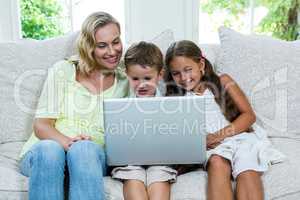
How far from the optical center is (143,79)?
1.57 m

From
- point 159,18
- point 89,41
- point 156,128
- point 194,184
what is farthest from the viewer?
point 159,18

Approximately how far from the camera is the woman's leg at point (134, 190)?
133 cm

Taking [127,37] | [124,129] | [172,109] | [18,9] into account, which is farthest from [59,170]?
[18,9]

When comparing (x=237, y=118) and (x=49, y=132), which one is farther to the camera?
(x=237, y=118)

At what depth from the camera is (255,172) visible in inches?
55.7

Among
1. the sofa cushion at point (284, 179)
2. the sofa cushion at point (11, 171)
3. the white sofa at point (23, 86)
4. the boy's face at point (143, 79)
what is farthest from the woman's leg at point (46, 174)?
the sofa cushion at point (284, 179)

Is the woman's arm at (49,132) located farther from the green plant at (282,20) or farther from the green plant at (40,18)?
the green plant at (282,20)

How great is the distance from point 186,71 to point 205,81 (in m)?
0.11

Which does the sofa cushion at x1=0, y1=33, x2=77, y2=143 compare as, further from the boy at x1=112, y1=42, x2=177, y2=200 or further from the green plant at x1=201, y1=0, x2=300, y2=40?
the green plant at x1=201, y1=0, x2=300, y2=40

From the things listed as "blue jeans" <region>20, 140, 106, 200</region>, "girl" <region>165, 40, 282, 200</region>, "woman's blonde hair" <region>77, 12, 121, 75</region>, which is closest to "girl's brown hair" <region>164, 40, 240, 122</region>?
"girl" <region>165, 40, 282, 200</region>

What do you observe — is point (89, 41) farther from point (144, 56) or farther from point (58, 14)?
point (58, 14)

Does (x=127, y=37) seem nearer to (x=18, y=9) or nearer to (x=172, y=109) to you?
(x=18, y=9)

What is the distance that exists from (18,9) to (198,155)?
1584 mm

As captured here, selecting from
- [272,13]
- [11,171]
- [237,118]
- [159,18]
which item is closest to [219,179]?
[237,118]
